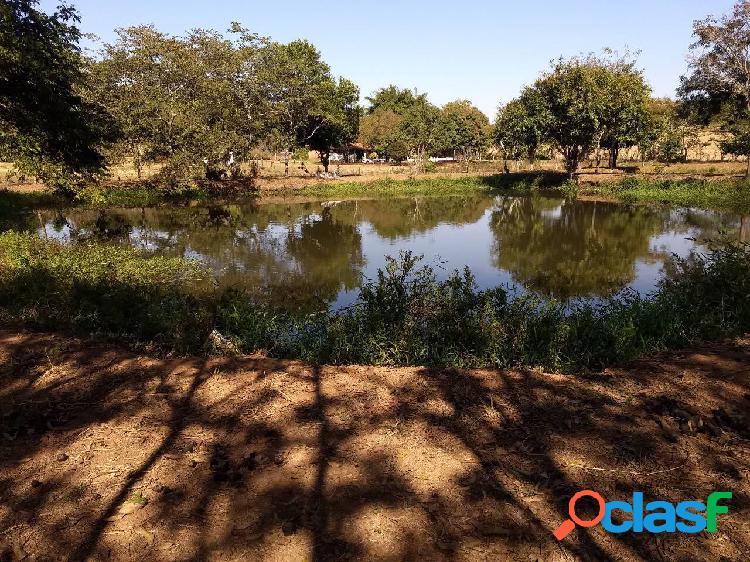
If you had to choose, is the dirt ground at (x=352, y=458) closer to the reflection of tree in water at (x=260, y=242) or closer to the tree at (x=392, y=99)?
the reflection of tree in water at (x=260, y=242)

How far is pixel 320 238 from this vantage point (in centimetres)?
2458

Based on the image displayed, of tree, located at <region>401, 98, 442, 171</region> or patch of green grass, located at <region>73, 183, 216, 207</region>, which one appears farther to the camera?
tree, located at <region>401, 98, 442, 171</region>

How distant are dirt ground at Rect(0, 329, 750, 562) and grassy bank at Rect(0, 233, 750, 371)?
6.51ft

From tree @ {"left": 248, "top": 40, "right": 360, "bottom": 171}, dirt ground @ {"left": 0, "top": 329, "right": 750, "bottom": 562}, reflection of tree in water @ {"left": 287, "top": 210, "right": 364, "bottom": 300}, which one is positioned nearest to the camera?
dirt ground @ {"left": 0, "top": 329, "right": 750, "bottom": 562}

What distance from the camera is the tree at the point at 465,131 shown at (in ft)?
227

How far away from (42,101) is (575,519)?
750 inches

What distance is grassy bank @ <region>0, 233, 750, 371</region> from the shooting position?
325 inches

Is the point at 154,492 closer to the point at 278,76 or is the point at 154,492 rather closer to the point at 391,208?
the point at 391,208

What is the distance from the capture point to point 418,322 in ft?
30.2

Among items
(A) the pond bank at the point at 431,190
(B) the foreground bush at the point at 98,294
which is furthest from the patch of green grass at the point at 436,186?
(B) the foreground bush at the point at 98,294

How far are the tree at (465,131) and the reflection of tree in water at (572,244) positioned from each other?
36.1 metres

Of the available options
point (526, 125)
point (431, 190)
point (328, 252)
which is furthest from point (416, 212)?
point (526, 125)

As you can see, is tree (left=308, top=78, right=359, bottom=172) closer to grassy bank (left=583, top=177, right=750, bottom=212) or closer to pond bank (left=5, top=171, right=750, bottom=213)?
pond bank (left=5, top=171, right=750, bottom=213)

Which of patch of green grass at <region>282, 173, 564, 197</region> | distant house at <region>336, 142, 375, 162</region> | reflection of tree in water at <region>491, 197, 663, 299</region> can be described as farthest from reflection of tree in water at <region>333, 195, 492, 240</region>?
distant house at <region>336, 142, 375, 162</region>
